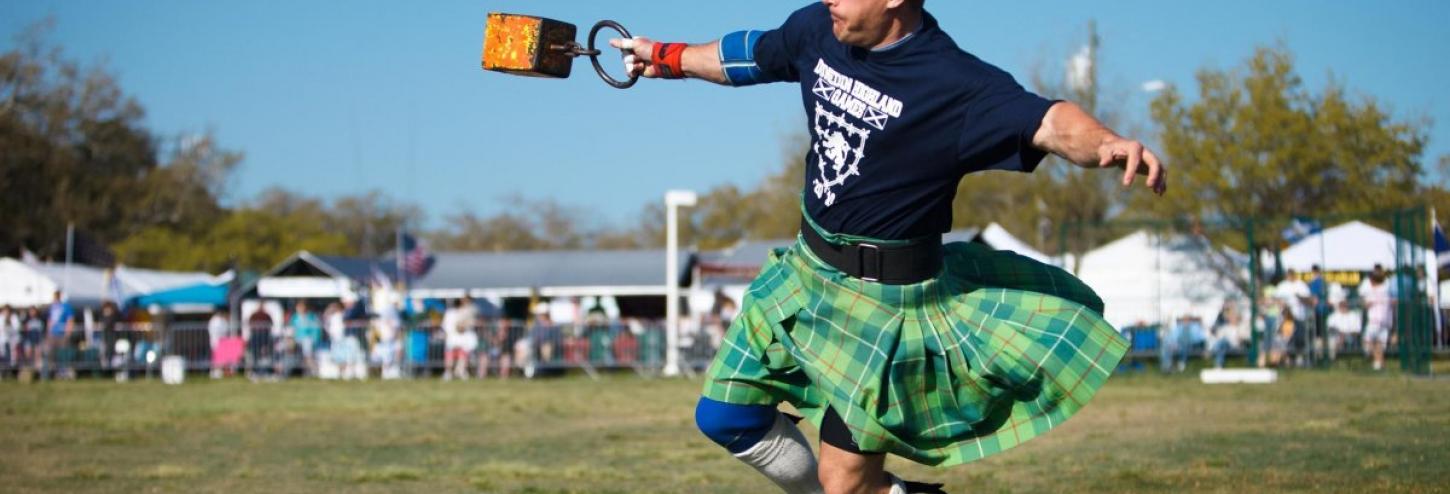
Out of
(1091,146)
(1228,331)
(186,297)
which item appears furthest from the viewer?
(186,297)

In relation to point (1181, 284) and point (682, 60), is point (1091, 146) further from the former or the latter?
point (1181, 284)

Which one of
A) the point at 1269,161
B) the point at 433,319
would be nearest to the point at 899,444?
the point at 433,319

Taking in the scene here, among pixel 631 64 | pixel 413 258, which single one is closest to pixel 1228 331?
pixel 413 258

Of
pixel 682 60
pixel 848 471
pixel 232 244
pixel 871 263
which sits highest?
pixel 232 244

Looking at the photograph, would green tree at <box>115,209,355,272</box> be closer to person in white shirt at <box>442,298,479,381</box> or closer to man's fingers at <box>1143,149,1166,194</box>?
person in white shirt at <box>442,298,479,381</box>

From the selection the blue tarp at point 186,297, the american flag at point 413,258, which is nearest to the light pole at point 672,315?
the american flag at point 413,258

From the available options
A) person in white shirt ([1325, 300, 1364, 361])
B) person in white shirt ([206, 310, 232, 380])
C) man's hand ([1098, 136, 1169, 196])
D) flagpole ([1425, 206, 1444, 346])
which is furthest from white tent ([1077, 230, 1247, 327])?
man's hand ([1098, 136, 1169, 196])

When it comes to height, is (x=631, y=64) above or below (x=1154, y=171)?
above

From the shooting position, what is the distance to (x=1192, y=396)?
13930 millimetres

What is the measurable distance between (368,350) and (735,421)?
19.0 metres

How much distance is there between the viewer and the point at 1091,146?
11.9 feet

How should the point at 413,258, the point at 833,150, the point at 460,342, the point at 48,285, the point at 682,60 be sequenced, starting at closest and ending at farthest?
the point at 833,150 → the point at 682,60 → the point at 460,342 → the point at 48,285 → the point at 413,258

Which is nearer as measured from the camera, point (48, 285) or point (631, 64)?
point (631, 64)

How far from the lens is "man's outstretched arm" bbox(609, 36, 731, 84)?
15.4 feet
